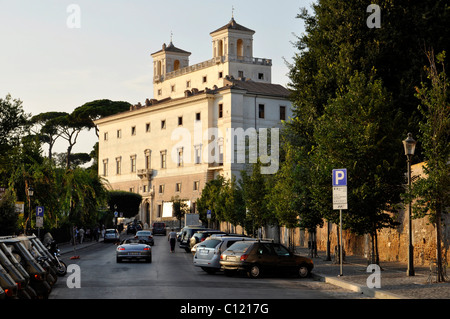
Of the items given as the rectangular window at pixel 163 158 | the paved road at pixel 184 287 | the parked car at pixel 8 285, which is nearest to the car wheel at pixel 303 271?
the paved road at pixel 184 287

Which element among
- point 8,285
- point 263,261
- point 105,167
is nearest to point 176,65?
point 105,167

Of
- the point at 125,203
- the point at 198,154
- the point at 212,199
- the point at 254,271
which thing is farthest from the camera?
the point at 125,203

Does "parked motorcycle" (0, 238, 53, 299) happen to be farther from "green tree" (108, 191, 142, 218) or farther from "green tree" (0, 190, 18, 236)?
"green tree" (108, 191, 142, 218)

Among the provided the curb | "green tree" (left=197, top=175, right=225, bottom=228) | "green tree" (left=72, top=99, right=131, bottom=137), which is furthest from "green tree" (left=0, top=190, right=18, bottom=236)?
→ "green tree" (left=72, top=99, right=131, bottom=137)

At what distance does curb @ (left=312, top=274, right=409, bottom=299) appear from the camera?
19.5 m

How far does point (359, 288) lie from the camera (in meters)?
21.9

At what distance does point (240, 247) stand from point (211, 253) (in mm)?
1763

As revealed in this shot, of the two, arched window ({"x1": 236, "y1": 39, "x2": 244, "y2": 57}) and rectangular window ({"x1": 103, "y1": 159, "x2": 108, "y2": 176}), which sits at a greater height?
arched window ({"x1": 236, "y1": 39, "x2": 244, "y2": 57})

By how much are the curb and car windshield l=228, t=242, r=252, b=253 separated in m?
2.91

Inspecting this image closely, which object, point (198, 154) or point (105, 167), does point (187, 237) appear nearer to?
point (198, 154)

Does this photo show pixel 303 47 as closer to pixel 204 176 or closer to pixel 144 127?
pixel 204 176

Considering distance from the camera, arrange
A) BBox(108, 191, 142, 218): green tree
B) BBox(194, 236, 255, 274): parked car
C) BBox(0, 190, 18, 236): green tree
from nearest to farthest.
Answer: BBox(194, 236, 255, 274): parked car < BBox(0, 190, 18, 236): green tree < BBox(108, 191, 142, 218): green tree

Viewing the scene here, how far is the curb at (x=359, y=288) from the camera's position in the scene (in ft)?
63.9
